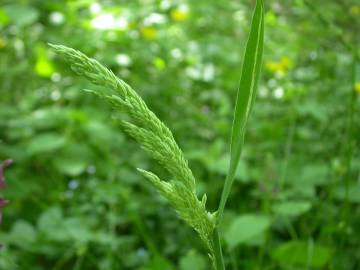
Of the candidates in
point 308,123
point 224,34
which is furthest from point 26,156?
point 224,34

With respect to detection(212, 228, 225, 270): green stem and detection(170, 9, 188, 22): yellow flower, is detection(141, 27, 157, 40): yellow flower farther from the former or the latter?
detection(212, 228, 225, 270): green stem

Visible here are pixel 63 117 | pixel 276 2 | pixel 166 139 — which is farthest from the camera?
pixel 276 2

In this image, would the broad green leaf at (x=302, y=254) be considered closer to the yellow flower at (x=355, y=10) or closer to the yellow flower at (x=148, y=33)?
the yellow flower at (x=355, y=10)

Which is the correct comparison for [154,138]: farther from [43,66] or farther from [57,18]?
[57,18]

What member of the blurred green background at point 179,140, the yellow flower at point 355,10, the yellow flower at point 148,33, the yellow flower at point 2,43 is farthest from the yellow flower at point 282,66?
the yellow flower at point 2,43

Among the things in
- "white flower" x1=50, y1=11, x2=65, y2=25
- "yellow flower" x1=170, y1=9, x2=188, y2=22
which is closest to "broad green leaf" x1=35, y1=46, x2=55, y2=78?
"white flower" x1=50, y1=11, x2=65, y2=25

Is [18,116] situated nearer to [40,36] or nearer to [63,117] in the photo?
[63,117]

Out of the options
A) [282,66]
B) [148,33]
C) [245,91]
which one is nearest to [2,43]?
[148,33]
